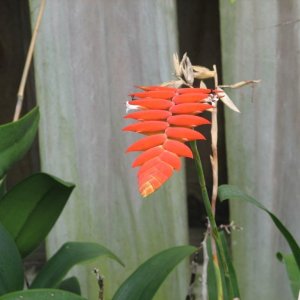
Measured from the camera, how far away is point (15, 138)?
82 cm

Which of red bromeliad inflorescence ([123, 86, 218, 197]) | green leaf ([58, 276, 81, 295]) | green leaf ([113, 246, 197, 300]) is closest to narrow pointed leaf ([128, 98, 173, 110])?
red bromeliad inflorescence ([123, 86, 218, 197])

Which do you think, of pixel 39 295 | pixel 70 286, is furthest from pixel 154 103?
→ pixel 70 286

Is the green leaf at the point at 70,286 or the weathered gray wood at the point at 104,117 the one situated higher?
the weathered gray wood at the point at 104,117

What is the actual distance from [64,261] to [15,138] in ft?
0.85

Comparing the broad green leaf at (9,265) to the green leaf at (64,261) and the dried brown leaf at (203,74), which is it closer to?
the green leaf at (64,261)

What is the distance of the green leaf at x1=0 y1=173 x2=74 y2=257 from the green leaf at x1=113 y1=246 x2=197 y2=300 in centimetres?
17

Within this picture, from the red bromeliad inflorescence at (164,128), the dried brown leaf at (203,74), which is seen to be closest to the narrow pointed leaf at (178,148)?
the red bromeliad inflorescence at (164,128)

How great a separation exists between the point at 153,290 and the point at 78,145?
0.43 m

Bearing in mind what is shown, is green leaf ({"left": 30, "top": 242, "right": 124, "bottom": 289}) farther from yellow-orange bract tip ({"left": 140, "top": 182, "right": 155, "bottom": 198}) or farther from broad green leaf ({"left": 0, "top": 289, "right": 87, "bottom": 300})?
yellow-orange bract tip ({"left": 140, "top": 182, "right": 155, "bottom": 198})

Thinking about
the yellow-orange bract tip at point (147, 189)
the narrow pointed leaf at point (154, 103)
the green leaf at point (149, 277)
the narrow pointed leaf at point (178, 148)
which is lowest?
the green leaf at point (149, 277)

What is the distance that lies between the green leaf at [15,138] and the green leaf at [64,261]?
0.21 metres

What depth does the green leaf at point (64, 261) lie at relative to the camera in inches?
38.0

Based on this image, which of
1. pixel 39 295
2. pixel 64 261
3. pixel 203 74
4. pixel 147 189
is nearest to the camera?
pixel 147 189

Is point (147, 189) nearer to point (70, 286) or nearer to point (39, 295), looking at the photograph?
point (39, 295)
